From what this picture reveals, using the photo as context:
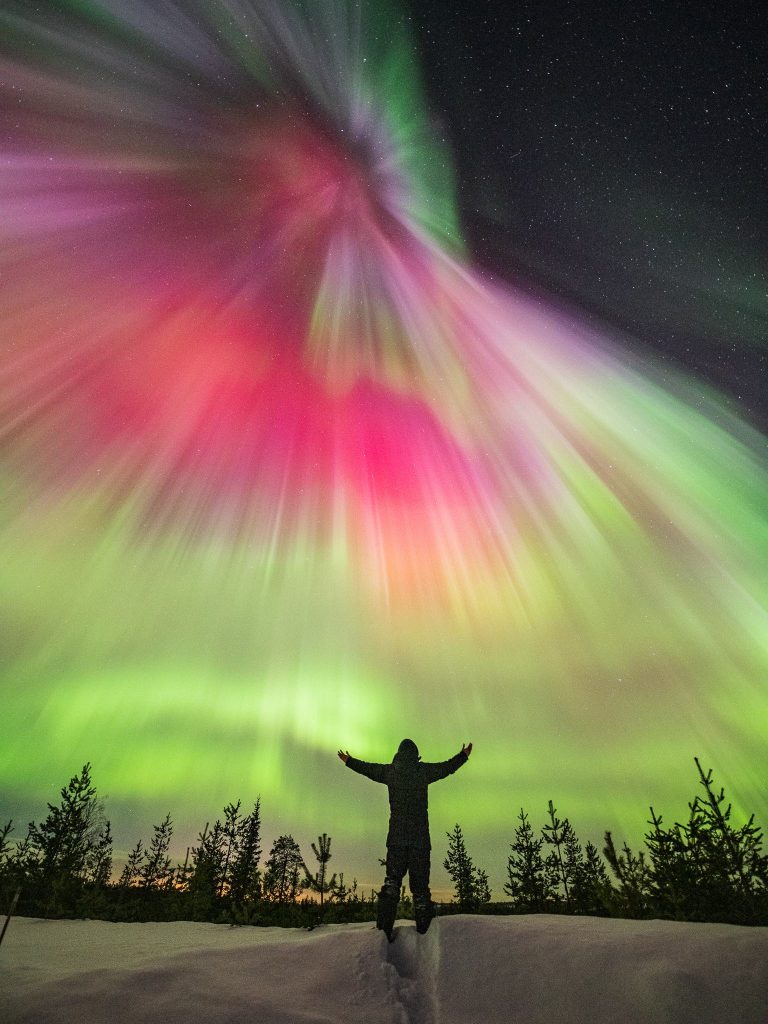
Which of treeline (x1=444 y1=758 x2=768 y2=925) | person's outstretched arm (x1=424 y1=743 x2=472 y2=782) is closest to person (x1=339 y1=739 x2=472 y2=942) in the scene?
person's outstretched arm (x1=424 y1=743 x2=472 y2=782)

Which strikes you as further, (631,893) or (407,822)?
(631,893)

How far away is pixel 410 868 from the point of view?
25.0 feet

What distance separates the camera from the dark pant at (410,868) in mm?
7188

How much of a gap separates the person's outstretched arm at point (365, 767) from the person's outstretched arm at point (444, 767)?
77 centimetres

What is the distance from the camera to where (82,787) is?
32.5 meters

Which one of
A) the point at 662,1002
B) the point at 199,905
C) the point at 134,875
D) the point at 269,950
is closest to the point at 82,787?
the point at 199,905

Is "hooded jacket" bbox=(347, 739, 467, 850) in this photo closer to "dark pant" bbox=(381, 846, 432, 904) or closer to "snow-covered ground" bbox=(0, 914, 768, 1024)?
"dark pant" bbox=(381, 846, 432, 904)

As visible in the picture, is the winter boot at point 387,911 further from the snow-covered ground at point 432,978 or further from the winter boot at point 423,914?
the winter boot at point 423,914

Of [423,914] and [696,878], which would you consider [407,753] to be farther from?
[696,878]

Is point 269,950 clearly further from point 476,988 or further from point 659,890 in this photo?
point 659,890

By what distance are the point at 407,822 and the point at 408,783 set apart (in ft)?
1.84

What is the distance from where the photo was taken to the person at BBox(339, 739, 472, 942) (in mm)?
6863

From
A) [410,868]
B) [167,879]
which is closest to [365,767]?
[410,868]

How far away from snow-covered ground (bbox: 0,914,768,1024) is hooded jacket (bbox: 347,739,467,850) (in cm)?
121
